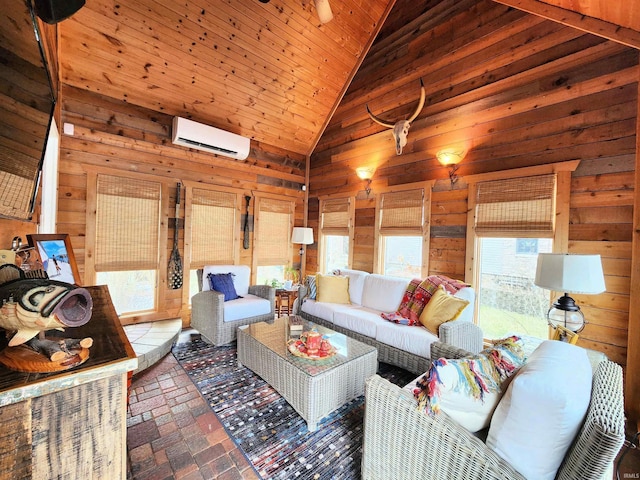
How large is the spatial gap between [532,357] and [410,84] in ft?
12.8

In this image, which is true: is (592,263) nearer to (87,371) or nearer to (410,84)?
(87,371)

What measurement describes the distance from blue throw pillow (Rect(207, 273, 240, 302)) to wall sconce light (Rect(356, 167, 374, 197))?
259 centimetres

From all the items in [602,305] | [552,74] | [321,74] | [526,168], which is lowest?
[602,305]

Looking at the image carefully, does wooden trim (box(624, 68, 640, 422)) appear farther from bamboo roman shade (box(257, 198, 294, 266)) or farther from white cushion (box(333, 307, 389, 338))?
bamboo roman shade (box(257, 198, 294, 266))

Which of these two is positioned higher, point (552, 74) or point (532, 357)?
point (552, 74)

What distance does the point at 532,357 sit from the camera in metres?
1.25

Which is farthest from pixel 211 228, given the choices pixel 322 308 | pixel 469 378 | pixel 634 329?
pixel 634 329

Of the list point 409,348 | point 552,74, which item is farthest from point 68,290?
point 552,74

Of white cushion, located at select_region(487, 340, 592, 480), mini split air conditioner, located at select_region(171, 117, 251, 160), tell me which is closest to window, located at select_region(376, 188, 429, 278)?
mini split air conditioner, located at select_region(171, 117, 251, 160)

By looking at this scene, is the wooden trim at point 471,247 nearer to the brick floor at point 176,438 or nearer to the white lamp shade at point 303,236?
the white lamp shade at point 303,236

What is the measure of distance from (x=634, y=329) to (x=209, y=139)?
16.8 ft

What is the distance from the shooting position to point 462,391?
1191 millimetres

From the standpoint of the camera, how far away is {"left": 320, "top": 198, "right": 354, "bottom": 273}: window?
485 cm

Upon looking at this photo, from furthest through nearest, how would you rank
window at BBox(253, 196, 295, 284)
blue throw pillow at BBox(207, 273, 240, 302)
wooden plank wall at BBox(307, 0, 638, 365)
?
1. window at BBox(253, 196, 295, 284)
2. blue throw pillow at BBox(207, 273, 240, 302)
3. wooden plank wall at BBox(307, 0, 638, 365)
